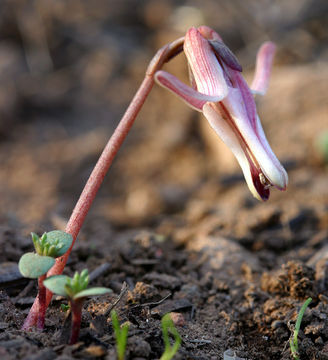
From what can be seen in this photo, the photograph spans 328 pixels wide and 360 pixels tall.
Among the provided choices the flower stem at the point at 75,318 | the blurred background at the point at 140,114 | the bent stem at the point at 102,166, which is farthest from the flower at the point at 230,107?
the blurred background at the point at 140,114

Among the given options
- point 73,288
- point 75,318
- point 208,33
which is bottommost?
point 75,318

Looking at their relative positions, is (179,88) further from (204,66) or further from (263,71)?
(263,71)

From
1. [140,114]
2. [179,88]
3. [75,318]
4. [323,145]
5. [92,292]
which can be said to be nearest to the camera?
[92,292]

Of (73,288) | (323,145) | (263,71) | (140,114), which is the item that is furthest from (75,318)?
(140,114)

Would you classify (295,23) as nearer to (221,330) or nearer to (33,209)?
(33,209)

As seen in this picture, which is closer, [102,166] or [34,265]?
[34,265]

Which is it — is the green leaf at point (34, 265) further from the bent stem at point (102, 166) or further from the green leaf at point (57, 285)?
the bent stem at point (102, 166)

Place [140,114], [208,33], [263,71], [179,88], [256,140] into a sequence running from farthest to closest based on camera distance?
[140,114] < [263,71] < [208,33] < [256,140] < [179,88]

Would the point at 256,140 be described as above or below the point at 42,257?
above
